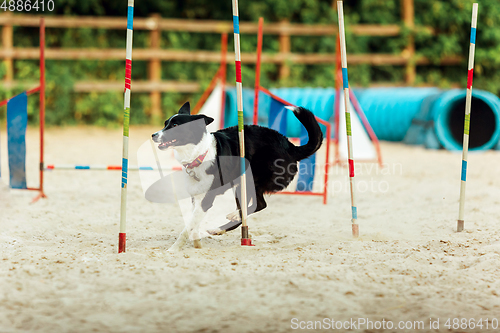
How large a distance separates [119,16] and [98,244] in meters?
9.27

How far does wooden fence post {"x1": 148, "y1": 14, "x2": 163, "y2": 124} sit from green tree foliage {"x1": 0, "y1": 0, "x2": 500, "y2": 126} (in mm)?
145

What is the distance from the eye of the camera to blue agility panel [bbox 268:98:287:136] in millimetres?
4676

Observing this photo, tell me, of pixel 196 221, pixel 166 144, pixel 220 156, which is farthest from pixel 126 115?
pixel 196 221

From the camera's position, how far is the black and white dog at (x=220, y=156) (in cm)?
310

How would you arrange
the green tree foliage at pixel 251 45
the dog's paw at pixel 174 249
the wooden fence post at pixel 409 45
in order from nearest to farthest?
1. the dog's paw at pixel 174 249
2. the green tree foliage at pixel 251 45
3. the wooden fence post at pixel 409 45

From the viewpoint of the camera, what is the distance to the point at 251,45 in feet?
38.5

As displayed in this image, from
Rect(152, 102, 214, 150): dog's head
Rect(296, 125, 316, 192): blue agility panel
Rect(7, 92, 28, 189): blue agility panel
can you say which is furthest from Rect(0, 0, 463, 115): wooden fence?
Rect(152, 102, 214, 150): dog's head

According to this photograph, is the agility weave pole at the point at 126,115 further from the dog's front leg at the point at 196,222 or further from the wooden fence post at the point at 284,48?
the wooden fence post at the point at 284,48

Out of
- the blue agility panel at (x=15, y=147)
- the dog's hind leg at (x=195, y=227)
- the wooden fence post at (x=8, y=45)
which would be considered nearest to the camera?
the dog's hind leg at (x=195, y=227)

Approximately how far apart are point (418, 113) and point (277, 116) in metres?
4.68

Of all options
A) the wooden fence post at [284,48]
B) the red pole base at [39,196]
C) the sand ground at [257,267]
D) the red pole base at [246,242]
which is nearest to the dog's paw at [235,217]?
the sand ground at [257,267]

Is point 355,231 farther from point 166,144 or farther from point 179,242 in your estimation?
point 166,144

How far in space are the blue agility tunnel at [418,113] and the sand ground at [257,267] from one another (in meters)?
3.07

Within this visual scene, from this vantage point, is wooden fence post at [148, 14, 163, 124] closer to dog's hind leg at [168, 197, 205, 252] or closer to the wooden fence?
the wooden fence
